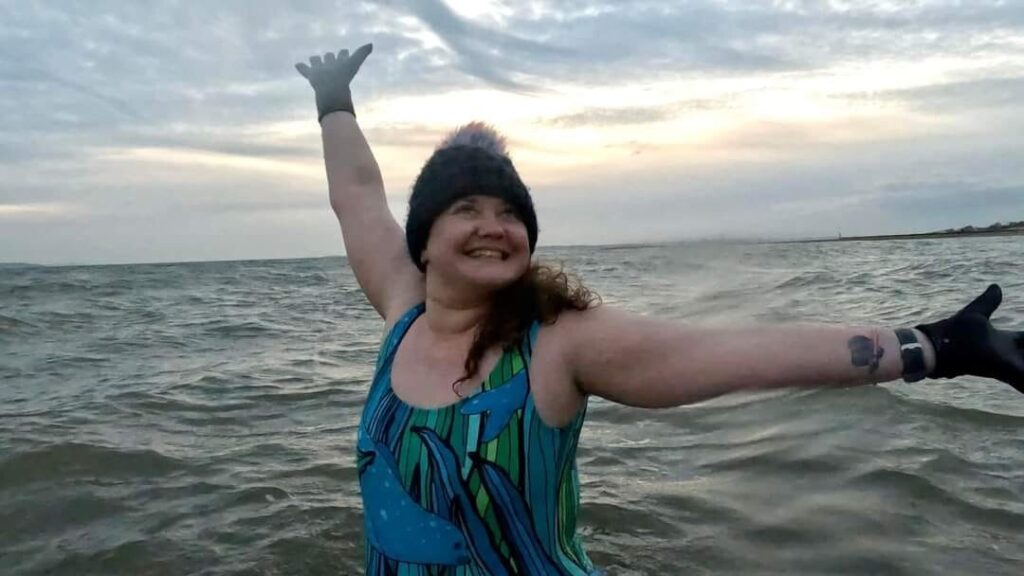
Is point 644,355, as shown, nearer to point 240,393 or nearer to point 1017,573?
point 1017,573

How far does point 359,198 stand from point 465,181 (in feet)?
3.46

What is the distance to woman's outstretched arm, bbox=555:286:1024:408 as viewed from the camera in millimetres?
1850

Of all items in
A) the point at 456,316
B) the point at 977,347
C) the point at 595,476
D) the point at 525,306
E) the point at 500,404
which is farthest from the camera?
the point at 595,476

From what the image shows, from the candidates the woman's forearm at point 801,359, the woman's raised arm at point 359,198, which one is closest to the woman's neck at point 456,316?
the woman's raised arm at point 359,198

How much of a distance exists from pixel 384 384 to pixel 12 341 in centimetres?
1120

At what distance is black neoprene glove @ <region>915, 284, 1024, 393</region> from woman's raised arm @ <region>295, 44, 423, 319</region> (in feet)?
5.05

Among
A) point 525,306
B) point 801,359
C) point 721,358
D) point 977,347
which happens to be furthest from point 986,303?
point 525,306

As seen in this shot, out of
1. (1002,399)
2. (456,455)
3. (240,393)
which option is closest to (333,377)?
(240,393)

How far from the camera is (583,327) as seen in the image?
209 cm

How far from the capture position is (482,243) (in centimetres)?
227

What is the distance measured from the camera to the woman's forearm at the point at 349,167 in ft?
10.7

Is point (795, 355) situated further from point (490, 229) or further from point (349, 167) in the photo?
point (349, 167)

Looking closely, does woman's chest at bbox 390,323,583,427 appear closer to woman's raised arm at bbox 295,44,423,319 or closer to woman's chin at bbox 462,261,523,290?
woman's chin at bbox 462,261,523,290

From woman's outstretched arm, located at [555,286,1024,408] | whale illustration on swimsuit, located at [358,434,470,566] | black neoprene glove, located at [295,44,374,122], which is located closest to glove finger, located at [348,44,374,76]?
black neoprene glove, located at [295,44,374,122]
